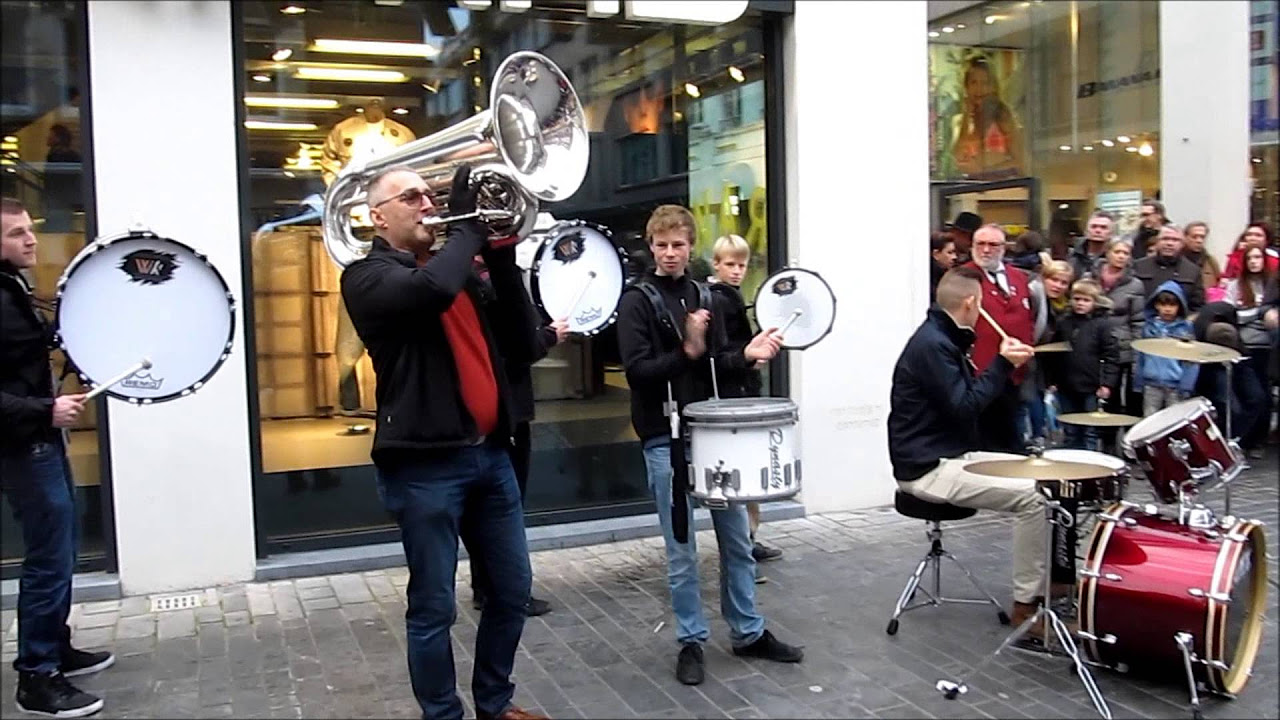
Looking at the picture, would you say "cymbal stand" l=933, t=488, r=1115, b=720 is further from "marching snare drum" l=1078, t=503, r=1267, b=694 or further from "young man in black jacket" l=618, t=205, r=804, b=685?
"young man in black jacket" l=618, t=205, r=804, b=685

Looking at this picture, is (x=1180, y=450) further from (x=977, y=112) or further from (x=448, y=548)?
(x=977, y=112)

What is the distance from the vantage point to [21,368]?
4.29m

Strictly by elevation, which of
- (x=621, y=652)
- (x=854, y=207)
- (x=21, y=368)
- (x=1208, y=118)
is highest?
(x=1208, y=118)

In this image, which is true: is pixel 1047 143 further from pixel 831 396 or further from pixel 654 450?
pixel 654 450

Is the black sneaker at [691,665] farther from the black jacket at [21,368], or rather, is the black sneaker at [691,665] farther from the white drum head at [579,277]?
the black jacket at [21,368]

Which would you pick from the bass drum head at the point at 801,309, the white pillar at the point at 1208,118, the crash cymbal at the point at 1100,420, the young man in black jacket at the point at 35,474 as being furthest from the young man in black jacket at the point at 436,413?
the white pillar at the point at 1208,118

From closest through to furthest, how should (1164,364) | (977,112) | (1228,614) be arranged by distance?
(1228,614)
(1164,364)
(977,112)

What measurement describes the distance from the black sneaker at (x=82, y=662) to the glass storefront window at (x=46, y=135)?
1206 mm

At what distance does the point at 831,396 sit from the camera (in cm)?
753

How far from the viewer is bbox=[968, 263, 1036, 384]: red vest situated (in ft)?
20.9

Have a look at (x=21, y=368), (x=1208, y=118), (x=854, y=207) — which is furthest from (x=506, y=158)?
(x=1208, y=118)

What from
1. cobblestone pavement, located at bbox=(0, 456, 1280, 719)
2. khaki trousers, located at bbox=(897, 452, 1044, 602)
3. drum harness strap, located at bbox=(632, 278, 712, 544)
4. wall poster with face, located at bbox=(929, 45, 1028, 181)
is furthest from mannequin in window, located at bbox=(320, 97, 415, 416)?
wall poster with face, located at bbox=(929, 45, 1028, 181)

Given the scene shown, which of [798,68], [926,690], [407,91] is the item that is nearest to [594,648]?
[926,690]

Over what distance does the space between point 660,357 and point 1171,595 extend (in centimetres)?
213
